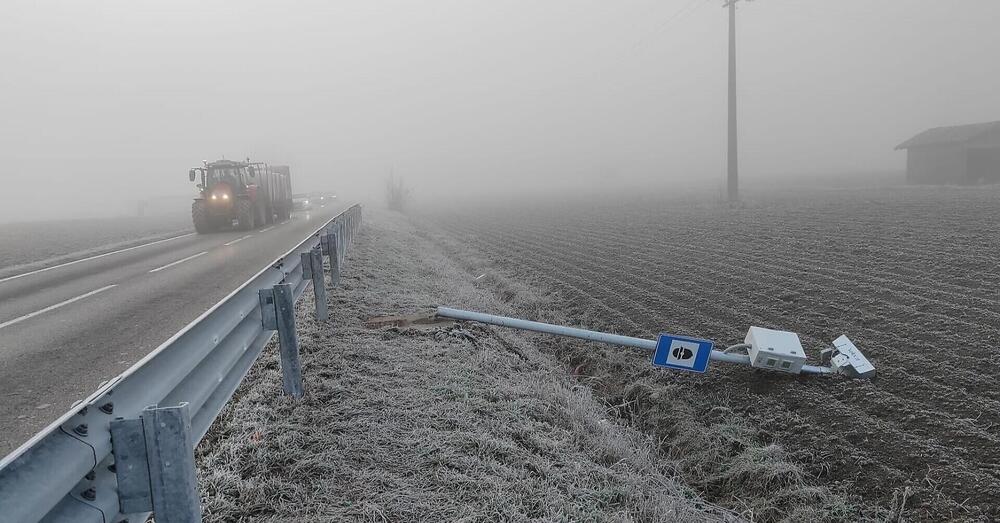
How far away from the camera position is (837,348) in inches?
223

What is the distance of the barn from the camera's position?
35.8m

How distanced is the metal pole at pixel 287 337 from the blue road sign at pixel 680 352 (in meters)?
3.21

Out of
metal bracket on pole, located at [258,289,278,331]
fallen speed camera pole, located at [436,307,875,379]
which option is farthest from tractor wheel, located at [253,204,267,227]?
metal bracket on pole, located at [258,289,278,331]

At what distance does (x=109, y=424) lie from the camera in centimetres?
185

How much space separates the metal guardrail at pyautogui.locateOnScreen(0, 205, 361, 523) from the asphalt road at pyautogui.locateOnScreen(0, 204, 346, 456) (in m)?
1.73

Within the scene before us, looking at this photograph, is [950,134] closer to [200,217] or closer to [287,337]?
[200,217]

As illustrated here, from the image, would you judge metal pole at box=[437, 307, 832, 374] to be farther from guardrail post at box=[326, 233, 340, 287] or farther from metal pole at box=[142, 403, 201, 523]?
metal pole at box=[142, 403, 201, 523]

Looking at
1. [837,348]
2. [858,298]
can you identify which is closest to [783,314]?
[858,298]

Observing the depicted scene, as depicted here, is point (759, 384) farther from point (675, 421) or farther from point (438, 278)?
point (438, 278)

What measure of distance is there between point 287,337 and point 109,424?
6.90ft

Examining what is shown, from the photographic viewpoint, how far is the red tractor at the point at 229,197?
1855 centimetres

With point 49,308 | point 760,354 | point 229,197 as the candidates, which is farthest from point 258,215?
point 760,354

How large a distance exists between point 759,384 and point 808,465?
4.24 ft

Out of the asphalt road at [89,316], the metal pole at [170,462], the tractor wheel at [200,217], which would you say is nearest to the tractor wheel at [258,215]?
the tractor wheel at [200,217]
